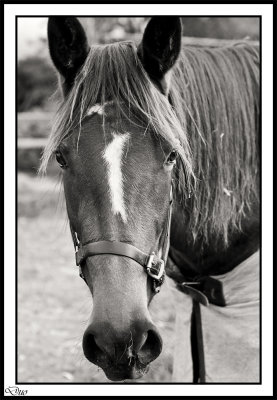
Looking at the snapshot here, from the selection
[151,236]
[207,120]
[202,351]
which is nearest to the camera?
[151,236]

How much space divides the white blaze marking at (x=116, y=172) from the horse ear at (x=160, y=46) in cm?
47

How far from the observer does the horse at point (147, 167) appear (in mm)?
1932

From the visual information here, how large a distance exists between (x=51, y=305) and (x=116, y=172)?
5273 mm

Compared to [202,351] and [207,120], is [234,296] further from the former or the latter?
[207,120]

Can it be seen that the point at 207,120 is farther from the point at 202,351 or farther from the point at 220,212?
the point at 202,351

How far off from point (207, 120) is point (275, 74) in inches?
26.7

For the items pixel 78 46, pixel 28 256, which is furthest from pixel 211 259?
pixel 28 256

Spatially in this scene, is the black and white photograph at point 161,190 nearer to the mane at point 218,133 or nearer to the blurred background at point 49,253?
the mane at point 218,133

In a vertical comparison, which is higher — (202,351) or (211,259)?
(211,259)

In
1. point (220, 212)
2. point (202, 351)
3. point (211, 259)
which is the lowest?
point (202, 351)

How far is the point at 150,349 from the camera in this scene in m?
1.95

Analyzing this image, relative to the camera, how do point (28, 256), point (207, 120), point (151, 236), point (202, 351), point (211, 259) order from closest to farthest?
1. point (151, 236)
2. point (207, 120)
3. point (211, 259)
4. point (202, 351)
5. point (28, 256)

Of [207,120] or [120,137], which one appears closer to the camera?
[120,137]

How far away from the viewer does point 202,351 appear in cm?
325
